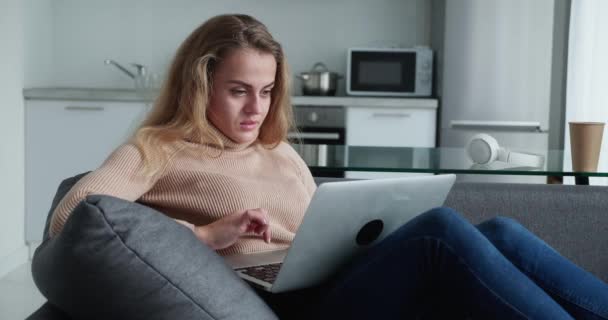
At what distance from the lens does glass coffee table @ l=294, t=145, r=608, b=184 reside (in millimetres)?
2016

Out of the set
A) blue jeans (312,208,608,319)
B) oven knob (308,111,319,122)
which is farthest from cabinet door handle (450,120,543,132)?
blue jeans (312,208,608,319)

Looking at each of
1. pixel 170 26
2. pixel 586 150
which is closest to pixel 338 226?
pixel 586 150

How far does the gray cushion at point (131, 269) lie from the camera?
1.25m

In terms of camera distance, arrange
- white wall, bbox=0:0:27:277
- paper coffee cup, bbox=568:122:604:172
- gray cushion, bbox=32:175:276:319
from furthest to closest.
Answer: white wall, bbox=0:0:27:277 < paper coffee cup, bbox=568:122:604:172 < gray cushion, bbox=32:175:276:319

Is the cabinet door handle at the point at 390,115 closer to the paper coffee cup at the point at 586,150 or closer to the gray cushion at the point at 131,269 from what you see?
the paper coffee cup at the point at 586,150

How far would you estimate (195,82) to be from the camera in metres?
1.84

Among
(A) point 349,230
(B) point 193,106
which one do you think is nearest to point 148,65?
(B) point 193,106

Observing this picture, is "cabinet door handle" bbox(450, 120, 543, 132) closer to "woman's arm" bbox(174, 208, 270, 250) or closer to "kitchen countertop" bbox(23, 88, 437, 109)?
"kitchen countertop" bbox(23, 88, 437, 109)

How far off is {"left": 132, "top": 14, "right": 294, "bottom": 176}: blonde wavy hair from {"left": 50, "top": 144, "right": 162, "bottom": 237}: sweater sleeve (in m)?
0.07

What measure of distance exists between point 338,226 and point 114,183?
435 mm

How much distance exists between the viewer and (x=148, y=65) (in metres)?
4.88

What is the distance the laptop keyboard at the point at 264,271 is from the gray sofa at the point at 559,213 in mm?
655

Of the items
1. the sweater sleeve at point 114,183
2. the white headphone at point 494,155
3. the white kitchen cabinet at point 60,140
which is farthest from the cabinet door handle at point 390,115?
the sweater sleeve at point 114,183

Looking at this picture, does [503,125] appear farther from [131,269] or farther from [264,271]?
[131,269]
